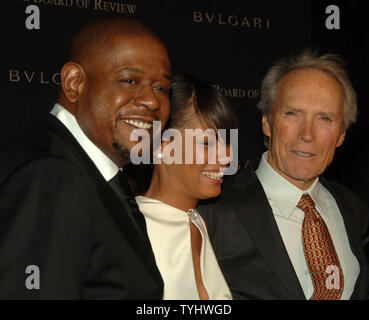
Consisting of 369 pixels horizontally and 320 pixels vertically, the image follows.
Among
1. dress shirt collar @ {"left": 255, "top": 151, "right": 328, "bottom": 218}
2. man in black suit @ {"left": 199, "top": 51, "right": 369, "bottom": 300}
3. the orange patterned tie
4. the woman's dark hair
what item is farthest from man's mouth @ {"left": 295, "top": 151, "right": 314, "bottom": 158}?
the woman's dark hair

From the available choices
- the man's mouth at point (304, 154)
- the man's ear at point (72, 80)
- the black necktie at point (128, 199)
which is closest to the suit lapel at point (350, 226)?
the man's mouth at point (304, 154)

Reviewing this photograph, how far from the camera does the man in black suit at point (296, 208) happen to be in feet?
6.22

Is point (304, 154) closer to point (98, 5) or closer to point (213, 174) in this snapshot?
point (213, 174)

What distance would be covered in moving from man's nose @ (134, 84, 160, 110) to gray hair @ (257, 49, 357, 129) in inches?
39.2

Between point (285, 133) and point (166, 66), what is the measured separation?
0.90 m

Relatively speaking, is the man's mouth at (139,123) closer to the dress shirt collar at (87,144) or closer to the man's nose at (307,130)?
the dress shirt collar at (87,144)

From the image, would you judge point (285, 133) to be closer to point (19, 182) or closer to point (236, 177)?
point (236, 177)

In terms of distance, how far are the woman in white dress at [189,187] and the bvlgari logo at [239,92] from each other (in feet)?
3.75

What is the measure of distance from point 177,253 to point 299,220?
0.65 metres

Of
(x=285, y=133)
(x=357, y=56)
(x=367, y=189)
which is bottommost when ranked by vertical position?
(x=367, y=189)

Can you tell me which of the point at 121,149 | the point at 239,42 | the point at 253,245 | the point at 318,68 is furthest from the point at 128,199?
the point at 239,42

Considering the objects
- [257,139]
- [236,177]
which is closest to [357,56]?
Result: [257,139]

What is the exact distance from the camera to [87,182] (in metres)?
1.17

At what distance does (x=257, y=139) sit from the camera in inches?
121
